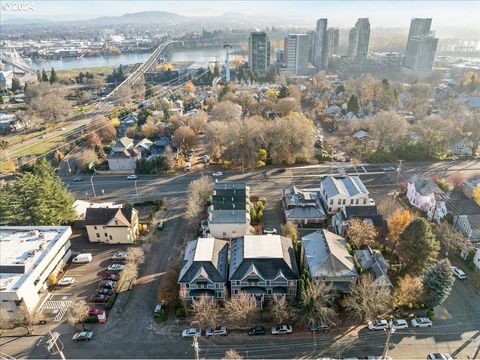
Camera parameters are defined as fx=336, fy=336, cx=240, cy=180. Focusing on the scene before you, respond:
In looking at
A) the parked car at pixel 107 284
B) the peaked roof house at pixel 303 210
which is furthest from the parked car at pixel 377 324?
the parked car at pixel 107 284

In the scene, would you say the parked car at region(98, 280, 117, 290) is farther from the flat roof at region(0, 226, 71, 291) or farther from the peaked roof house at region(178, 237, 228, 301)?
the peaked roof house at region(178, 237, 228, 301)

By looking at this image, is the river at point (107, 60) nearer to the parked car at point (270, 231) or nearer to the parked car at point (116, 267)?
the parked car at point (270, 231)

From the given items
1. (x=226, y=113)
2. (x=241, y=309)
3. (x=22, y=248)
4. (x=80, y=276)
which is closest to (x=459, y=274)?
(x=241, y=309)

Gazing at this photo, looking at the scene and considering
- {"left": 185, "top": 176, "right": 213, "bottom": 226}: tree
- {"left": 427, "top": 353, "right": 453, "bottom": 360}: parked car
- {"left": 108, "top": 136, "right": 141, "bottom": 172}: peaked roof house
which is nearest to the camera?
{"left": 427, "top": 353, "right": 453, "bottom": 360}: parked car

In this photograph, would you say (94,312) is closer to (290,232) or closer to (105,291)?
(105,291)

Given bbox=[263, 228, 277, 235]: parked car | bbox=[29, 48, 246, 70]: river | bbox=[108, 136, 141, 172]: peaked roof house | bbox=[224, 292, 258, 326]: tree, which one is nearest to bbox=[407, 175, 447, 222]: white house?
bbox=[263, 228, 277, 235]: parked car

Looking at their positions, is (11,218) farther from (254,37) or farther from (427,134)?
Answer: (254,37)

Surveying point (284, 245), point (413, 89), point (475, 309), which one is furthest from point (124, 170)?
point (413, 89)
